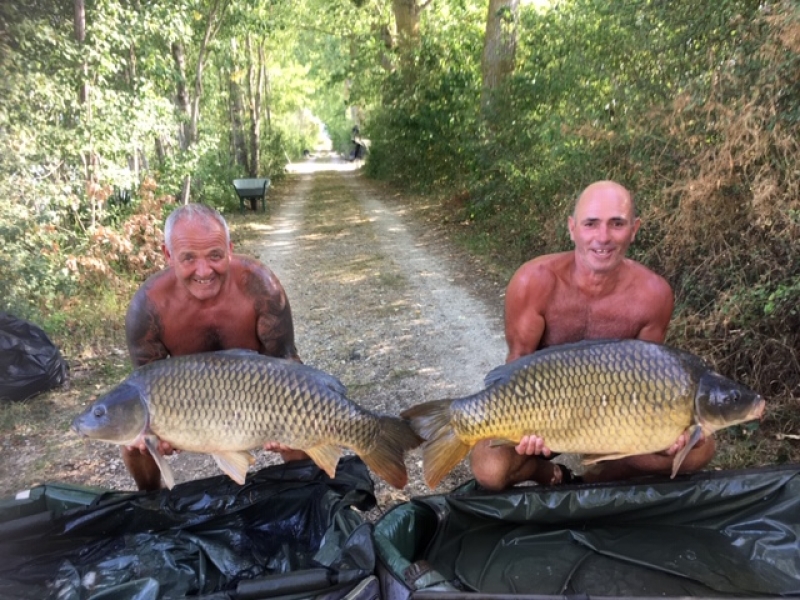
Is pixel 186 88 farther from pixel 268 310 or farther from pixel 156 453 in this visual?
pixel 156 453

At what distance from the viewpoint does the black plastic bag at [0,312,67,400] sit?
355 cm

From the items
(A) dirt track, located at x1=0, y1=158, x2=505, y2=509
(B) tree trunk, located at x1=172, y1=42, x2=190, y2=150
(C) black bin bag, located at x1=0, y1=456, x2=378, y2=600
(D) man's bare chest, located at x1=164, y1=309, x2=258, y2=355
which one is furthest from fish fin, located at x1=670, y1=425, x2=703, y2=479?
(B) tree trunk, located at x1=172, y1=42, x2=190, y2=150

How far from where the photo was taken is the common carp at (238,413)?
1877 mm

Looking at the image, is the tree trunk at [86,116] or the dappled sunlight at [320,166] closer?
the tree trunk at [86,116]

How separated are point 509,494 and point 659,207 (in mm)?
2489

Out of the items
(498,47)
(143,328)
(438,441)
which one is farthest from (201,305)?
(498,47)

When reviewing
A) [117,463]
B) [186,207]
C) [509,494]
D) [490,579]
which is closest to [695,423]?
[509,494]

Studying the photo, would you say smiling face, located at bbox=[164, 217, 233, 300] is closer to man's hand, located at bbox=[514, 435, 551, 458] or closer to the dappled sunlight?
man's hand, located at bbox=[514, 435, 551, 458]

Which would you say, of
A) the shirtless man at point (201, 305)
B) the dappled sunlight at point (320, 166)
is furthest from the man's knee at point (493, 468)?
the dappled sunlight at point (320, 166)

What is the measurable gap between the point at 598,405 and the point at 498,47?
7.22 m

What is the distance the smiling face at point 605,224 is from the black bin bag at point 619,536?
2.52 feet

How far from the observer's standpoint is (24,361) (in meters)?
3.62

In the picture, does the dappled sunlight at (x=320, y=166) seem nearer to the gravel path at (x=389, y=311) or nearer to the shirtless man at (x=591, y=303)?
the gravel path at (x=389, y=311)

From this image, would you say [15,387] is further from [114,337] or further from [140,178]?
[140,178]
